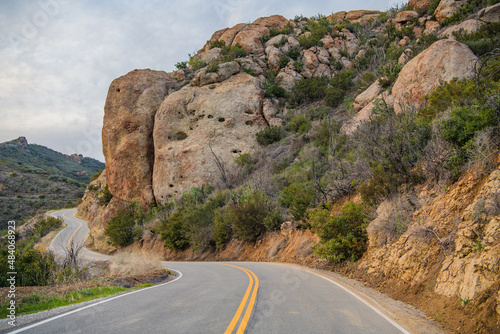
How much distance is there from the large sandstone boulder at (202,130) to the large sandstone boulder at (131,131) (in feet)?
7.69

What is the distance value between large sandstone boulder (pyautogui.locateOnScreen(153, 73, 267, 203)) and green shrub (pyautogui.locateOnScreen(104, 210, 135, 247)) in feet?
13.8

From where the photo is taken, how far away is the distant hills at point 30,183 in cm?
5081

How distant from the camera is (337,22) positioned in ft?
143

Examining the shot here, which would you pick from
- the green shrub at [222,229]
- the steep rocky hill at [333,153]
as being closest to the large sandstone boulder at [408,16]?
the steep rocky hill at [333,153]

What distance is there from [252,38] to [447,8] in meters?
23.0

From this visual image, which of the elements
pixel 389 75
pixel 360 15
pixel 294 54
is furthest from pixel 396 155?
pixel 360 15

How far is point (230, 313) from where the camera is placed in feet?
17.2

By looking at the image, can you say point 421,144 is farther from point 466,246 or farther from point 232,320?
point 232,320

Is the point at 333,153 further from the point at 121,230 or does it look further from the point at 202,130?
the point at 121,230

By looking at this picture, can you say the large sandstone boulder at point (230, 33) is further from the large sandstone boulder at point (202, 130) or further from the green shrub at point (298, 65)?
the large sandstone boulder at point (202, 130)

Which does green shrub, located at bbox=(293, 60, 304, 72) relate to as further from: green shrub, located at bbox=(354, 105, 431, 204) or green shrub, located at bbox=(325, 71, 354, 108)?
green shrub, located at bbox=(354, 105, 431, 204)

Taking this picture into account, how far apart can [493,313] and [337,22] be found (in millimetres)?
46970

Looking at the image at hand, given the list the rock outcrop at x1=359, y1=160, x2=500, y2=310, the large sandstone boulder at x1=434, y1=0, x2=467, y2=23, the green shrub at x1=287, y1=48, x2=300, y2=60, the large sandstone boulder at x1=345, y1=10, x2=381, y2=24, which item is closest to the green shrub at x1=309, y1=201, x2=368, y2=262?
the rock outcrop at x1=359, y1=160, x2=500, y2=310

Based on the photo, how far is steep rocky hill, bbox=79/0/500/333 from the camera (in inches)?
271
